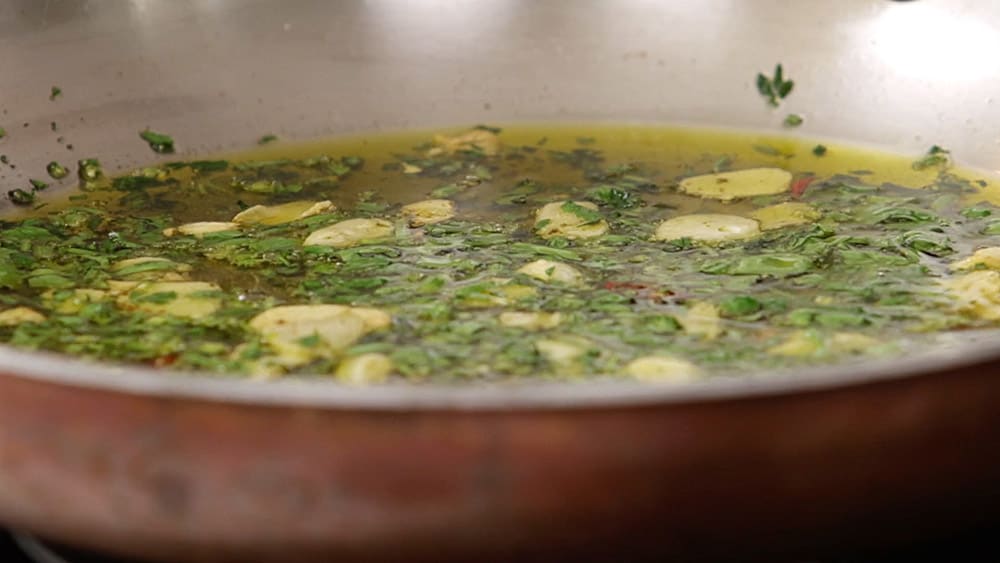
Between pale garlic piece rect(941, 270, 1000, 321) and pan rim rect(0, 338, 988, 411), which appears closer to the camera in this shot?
pan rim rect(0, 338, 988, 411)

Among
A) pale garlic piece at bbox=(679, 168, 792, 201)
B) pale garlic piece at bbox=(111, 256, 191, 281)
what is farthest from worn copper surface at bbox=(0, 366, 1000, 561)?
pale garlic piece at bbox=(679, 168, 792, 201)

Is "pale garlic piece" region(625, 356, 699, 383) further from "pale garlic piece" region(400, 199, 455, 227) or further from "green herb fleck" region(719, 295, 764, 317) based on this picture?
"pale garlic piece" region(400, 199, 455, 227)

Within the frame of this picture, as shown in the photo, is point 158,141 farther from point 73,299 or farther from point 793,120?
point 793,120

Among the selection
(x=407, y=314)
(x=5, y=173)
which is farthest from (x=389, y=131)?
(x=407, y=314)

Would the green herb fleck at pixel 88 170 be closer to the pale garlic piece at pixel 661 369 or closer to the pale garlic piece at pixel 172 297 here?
the pale garlic piece at pixel 172 297

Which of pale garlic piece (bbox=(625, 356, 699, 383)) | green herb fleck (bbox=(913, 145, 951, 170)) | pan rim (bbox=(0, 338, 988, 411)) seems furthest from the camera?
green herb fleck (bbox=(913, 145, 951, 170))

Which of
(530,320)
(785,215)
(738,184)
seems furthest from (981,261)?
(530,320)
